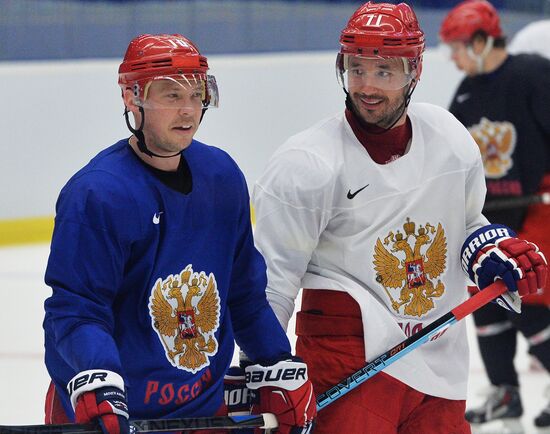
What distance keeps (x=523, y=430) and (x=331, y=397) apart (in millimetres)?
1638

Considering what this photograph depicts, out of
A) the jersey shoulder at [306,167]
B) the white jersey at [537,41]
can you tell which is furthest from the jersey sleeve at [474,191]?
the white jersey at [537,41]

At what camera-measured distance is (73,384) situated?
192cm

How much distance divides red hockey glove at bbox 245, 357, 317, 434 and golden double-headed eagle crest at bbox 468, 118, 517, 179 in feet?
5.59

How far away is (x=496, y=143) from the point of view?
3783 millimetres

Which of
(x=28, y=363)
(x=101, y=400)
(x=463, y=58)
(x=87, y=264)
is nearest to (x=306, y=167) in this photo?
(x=87, y=264)

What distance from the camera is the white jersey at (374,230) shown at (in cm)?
237

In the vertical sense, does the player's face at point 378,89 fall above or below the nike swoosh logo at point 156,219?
above

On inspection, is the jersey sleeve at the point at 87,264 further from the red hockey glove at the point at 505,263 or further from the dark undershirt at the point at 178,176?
the red hockey glove at the point at 505,263

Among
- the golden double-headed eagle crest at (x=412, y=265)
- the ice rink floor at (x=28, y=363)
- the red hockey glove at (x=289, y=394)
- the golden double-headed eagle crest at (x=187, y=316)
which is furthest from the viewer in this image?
the ice rink floor at (x=28, y=363)

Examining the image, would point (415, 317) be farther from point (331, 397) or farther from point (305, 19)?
point (305, 19)

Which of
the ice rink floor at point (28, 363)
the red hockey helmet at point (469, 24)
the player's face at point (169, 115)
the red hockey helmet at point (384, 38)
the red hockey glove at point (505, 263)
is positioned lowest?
the ice rink floor at point (28, 363)

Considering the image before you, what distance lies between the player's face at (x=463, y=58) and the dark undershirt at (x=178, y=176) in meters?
1.86

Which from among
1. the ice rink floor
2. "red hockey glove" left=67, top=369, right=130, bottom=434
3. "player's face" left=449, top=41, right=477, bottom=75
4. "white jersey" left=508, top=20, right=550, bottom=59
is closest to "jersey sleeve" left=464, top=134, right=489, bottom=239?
"red hockey glove" left=67, top=369, right=130, bottom=434

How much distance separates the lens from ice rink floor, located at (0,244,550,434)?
13.0 ft
